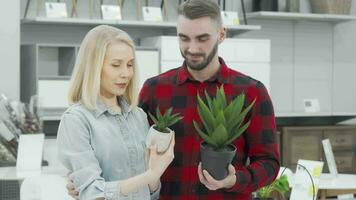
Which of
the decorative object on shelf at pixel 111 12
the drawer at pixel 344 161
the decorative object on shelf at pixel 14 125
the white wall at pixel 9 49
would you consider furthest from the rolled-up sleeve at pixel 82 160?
the drawer at pixel 344 161

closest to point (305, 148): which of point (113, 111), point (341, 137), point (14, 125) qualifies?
point (341, 137)

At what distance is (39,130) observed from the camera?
12.0 feet

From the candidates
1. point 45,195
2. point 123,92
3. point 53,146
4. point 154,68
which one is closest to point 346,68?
point 154,68

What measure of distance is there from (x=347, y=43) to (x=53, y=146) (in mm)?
3661

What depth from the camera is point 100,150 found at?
5.18ft

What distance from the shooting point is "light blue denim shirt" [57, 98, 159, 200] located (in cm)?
153

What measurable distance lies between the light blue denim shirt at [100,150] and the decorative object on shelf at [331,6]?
179 inches

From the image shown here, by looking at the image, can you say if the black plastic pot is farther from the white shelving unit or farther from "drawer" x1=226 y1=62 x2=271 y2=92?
the white shelving unit

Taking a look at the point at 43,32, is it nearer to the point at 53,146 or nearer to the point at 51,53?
the point at 51,53

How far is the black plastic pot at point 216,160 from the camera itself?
1.51m

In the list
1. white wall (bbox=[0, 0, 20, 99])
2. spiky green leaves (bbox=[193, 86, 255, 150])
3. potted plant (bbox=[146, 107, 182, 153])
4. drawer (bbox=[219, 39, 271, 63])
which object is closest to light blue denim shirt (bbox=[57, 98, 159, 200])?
potted plant (bbox=[146, 107, 182, 153])

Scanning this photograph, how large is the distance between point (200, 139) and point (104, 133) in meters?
0.34

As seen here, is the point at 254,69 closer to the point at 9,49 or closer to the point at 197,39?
the point at 9,49

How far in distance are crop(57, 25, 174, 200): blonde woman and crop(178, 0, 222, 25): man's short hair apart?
0.73 ft
